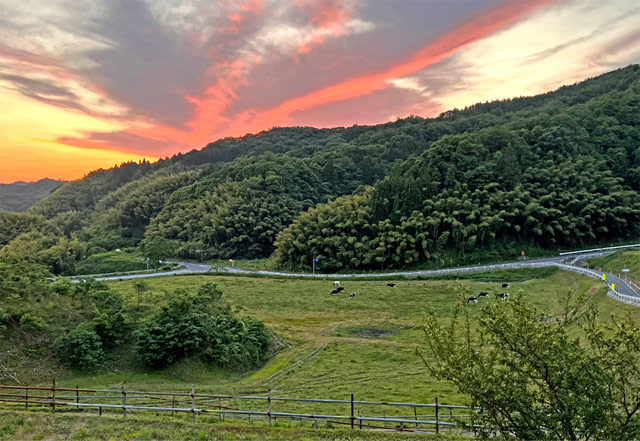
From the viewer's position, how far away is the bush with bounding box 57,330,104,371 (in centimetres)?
2161

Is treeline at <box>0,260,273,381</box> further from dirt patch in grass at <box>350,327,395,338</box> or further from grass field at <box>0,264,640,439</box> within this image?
dirt patch in grass at <box>350,327,395,338</box>

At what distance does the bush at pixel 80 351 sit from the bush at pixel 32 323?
5.08ft

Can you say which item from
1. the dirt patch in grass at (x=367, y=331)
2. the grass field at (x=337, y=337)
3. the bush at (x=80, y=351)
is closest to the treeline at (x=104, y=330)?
the bush at (x=80, y=351)

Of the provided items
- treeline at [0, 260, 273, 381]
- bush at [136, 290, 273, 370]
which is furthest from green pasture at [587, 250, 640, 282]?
treeline at [0, 260, 273, 381]

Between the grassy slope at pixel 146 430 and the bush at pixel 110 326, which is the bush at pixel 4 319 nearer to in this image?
the bush at pixel 110 326

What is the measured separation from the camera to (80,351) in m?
21.7

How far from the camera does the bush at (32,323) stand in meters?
21.9

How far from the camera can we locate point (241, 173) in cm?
11750

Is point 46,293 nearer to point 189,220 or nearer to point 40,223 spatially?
point 189,220

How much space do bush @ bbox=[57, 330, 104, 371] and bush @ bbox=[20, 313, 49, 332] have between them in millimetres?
1548

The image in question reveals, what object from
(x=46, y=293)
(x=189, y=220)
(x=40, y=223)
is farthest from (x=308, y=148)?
(x=46, y=293)

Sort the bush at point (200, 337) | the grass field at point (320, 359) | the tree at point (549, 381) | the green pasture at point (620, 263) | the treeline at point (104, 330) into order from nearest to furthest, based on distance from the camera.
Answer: the tree at point (549, 381)
the grass field at point (320, 359)
the treeline at point (104, 330)
the bush at point (200, 337)
the green pasture at point (620, 263)

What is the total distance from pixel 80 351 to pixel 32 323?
3.10m

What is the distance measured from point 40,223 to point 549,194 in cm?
13018
